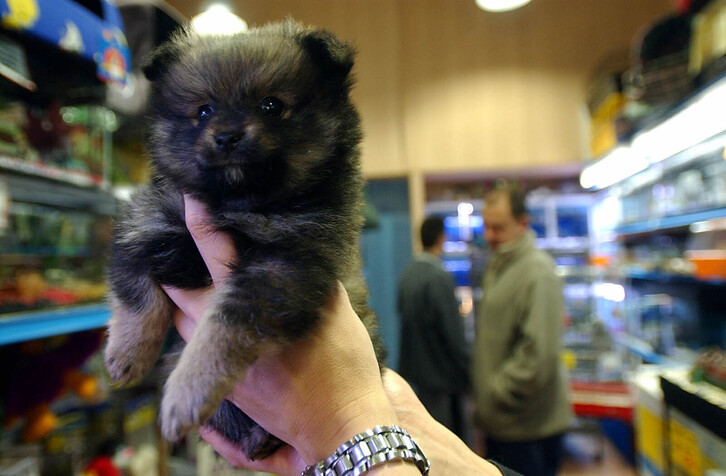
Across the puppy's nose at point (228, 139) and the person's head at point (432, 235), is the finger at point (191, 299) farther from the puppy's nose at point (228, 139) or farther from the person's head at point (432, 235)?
the person's head at point (432, 235)

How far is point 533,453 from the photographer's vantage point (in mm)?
2879

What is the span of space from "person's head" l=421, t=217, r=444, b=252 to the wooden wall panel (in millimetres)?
1983

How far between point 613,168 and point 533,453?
3345 millimetres

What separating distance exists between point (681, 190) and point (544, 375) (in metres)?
2.10

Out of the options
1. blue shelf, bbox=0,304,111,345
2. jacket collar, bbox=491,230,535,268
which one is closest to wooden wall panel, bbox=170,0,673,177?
jacket collar, bbox=491,230,535,268

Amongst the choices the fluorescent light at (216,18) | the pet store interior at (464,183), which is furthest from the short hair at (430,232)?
the fluorescent light at (216,18)

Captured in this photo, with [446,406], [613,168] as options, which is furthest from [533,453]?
[613,168]

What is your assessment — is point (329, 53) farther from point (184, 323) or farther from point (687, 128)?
point (687, 128)

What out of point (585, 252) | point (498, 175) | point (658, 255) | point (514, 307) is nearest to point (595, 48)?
point (498, 175)

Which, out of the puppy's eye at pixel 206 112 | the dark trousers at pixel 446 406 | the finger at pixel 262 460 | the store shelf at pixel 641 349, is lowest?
the dark trousers at pixel 446 406

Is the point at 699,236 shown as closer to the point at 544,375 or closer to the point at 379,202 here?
the point at 544,375

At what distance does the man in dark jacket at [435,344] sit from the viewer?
379 cm

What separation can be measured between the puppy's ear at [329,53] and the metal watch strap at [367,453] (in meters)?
0.92

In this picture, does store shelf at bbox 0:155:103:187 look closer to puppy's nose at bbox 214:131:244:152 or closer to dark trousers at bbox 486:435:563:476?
puppy's nose at bbox 214:131:244:152
